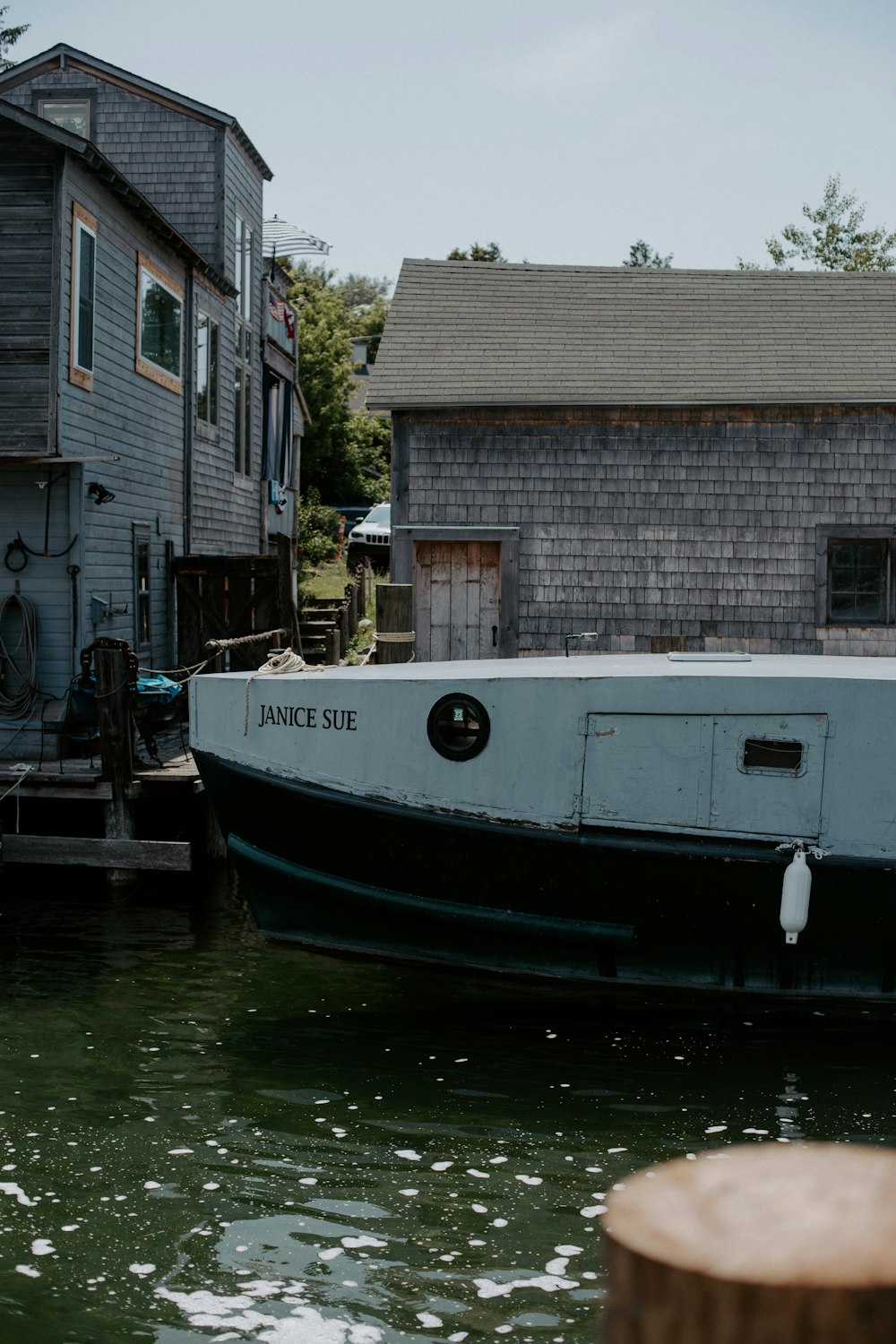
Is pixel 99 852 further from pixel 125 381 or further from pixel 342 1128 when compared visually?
pixel 125 381

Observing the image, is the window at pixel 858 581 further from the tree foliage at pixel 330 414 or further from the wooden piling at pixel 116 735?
the tree foliage at pixel 330 414

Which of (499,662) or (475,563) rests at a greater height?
(475,563)

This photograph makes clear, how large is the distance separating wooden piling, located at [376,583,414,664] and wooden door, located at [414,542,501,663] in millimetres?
3632

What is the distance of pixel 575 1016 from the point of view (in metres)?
8.58

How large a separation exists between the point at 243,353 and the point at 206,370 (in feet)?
8.17

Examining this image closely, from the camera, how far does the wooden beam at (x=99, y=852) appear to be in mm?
11758

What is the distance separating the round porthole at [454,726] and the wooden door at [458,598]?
7100mm

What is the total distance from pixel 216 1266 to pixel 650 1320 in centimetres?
442

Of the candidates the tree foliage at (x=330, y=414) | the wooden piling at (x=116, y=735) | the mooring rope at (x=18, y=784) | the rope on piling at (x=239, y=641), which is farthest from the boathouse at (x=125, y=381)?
the tree foliage at (x=330, y=414)

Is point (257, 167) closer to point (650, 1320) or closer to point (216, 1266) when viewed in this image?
point (216, 1266)

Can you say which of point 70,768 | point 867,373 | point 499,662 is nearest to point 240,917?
point 70,768

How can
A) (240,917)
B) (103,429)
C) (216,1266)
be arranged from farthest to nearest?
(103,429) → (240,917) → (216,1266)

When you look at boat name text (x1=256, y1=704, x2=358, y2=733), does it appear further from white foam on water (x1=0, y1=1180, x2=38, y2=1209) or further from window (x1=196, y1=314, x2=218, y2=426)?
window (x1=196, y1=314, x2=218, y2=426)

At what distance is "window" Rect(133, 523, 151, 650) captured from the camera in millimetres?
16013
